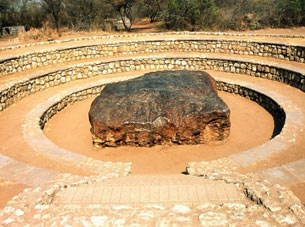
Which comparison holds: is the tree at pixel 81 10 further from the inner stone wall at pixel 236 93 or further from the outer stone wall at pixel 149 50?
the inner stone wall at pixel 236 93

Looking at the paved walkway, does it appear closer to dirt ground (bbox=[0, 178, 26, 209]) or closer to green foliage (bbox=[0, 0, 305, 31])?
dirt ground (bbox=[0, 178, 26, 209])

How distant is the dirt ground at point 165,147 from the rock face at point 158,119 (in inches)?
9.2

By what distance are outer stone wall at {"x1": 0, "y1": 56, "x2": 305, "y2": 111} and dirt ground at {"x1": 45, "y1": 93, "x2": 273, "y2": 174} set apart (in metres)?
1.57

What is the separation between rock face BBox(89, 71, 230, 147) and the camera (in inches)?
274

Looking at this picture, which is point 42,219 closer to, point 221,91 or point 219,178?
point 219,178

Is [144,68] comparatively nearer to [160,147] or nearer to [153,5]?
[160,147]

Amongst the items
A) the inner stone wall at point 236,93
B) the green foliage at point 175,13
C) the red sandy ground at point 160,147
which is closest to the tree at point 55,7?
the green foliage at point 175,13

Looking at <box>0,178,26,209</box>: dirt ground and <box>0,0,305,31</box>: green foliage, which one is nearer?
<box>0,178,26,209</box>: dirt ground

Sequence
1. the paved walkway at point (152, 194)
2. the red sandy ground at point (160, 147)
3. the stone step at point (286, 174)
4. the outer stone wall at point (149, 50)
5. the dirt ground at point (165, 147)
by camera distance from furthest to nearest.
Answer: the outer stone wall at point (149, 50) < the dirt ground at point (165, 147) < the red sandy ground at point (160, 147) < the stone step at point (286, 174) < the paved walkway at point (152, 194)

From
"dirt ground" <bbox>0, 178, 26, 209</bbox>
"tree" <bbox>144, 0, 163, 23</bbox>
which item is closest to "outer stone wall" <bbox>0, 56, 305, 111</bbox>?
"dirt ground" <bbox>0, 178, 26, 209</bbox>

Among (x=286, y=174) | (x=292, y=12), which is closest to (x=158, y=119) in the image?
(x=286, y=174)

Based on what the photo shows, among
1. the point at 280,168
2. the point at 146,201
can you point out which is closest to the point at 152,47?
the point at 280,168

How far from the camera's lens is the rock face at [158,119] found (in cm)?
695

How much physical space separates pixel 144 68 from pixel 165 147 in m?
6.06
